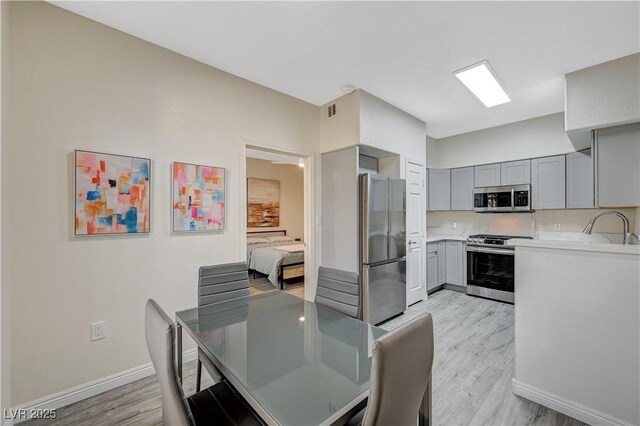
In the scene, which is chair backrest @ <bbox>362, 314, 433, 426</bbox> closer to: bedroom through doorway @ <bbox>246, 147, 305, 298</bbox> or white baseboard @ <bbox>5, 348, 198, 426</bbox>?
white baseboard @ <bbox>5, 348, 198, 426</bbox>

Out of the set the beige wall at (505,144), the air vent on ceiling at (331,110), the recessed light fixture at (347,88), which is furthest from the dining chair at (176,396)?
the beige wall at (505,144)

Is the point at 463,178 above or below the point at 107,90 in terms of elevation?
below

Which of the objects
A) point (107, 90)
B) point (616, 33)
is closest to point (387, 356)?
point (107, 90)

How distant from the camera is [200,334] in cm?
142

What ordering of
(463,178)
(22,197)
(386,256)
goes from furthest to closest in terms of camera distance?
(463,178), (386,256), (22,197)

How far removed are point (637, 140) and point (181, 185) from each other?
13.4ft

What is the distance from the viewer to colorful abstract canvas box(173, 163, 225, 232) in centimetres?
238

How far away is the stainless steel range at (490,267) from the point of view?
153 inches

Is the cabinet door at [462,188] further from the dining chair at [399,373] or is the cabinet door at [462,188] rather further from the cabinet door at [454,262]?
the dining chair at [399,373]

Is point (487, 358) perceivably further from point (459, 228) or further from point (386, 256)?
point (459, 228)

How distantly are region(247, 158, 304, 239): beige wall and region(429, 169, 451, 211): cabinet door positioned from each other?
3.54 metres

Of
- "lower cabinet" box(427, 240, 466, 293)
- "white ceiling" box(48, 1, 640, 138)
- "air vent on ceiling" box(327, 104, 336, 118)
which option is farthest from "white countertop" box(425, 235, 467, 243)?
"air vent on ceiling" box(327, 104, 336, 118)

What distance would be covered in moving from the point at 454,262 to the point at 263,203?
4379 mm

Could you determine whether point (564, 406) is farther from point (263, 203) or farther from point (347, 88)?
point (263, 203)
